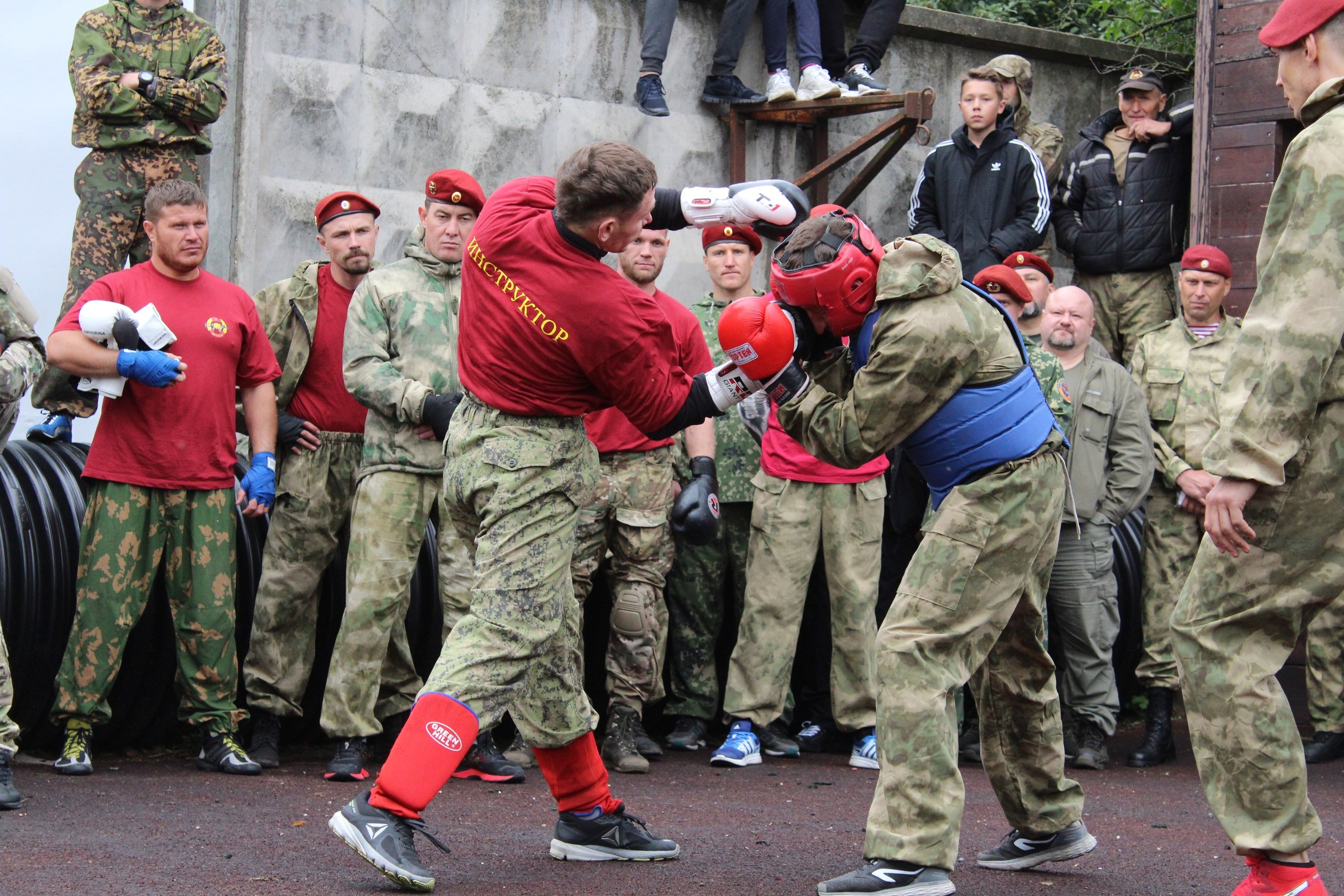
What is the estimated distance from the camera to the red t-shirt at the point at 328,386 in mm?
6035

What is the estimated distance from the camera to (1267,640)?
11.3ft

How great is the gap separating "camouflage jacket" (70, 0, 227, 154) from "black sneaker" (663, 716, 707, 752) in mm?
3460

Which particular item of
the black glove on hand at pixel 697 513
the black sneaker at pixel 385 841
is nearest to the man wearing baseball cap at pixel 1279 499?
the black sneaker at pixel 385 841

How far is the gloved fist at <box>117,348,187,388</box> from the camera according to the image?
5328mm

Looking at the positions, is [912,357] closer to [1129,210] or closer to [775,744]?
[775,744]

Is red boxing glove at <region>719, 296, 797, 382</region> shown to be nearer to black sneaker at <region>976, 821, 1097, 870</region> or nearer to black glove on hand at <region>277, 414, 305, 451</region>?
black sneaker at <region>976, 821, 1097, 870</region>

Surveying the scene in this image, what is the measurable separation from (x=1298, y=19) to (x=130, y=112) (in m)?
5.04

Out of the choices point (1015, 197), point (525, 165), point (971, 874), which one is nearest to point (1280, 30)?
point (971, 874)

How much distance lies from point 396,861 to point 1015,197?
557 centimetres

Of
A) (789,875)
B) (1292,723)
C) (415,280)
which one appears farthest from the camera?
(415,280)

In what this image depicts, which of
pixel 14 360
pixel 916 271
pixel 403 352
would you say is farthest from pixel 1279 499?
pixel 14 360

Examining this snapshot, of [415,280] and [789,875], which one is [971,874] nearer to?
[789,875]

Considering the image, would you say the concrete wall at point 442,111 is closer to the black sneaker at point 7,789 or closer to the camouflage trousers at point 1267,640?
the black sneaker at point 7,789

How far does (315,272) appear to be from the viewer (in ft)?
20.4
